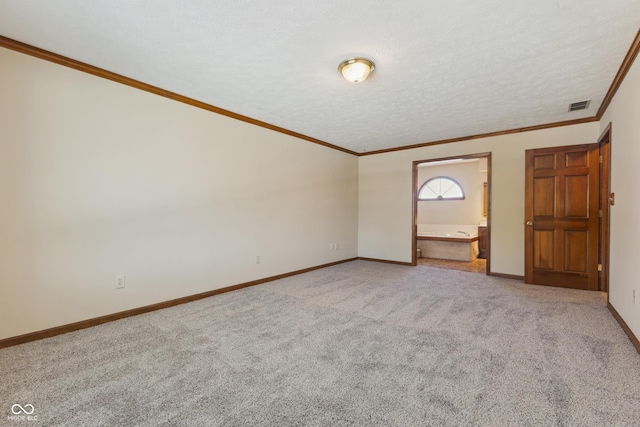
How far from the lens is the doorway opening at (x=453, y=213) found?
6232 mm

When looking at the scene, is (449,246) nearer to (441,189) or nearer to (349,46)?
(441,189)

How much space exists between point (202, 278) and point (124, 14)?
2688mm

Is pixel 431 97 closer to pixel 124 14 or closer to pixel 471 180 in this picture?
pixel 124 14

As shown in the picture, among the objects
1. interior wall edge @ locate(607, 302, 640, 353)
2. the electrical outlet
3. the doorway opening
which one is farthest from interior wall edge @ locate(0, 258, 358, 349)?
the doorway opening

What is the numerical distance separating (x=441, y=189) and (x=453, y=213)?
2.66 ft

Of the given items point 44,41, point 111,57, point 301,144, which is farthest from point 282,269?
point 44,41

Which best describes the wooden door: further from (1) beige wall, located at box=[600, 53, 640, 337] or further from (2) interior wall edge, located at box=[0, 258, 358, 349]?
(2) interior wall edge, located at box=[0, 258, 358, 349]

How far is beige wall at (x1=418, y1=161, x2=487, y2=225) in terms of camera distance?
7.74 metres

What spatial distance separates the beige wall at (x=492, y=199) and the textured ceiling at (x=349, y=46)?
89cm

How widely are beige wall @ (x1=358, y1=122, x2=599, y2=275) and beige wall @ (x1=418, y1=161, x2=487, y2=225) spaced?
311 centimetres

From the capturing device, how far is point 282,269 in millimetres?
4578

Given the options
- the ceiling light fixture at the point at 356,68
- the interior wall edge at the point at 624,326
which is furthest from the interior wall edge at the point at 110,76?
the interior wall edge at the point at 624,326

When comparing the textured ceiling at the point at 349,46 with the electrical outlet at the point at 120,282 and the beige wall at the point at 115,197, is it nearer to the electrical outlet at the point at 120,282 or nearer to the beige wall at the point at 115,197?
the beige wall at the point at 115,197

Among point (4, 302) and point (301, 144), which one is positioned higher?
point (301, 144)
